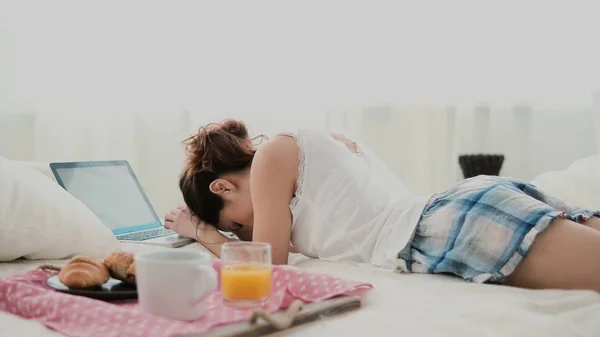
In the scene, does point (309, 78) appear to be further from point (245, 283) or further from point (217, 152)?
point (245, 283)

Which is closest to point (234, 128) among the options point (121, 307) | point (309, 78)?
point (121, 307)

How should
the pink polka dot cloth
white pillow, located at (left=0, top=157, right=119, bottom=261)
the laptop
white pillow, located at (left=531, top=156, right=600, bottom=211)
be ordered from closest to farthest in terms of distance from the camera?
the pink polka dot cloth → white pillow, located at (left=0, top=157, right=119, bottom=261) → white pillow, located at (left=531, top=156, right=600, bottom=211) → the laptop

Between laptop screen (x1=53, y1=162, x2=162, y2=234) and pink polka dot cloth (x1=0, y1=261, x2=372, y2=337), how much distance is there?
36.4 inches

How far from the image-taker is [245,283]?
95 centimetres

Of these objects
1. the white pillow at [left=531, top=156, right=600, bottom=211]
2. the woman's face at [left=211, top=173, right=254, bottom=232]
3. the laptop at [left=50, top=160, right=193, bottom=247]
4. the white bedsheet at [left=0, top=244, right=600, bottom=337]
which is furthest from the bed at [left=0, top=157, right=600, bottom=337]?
the laptop at [left=50, top=160, right=193, bottom=247]

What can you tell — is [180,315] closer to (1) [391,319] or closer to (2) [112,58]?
(1) [391,319]

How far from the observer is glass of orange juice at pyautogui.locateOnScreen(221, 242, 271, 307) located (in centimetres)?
95

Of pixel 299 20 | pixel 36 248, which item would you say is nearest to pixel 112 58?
pixel 299 20

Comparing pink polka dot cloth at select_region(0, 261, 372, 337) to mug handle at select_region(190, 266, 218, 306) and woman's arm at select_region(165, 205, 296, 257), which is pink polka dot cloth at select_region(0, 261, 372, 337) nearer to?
mug handle at select_region(190, 266, 218, 306)

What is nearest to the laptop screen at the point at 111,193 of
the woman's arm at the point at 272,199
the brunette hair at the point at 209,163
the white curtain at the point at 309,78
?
the brunette hair at the point at 209,163

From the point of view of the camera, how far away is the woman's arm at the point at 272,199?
1.49 metres

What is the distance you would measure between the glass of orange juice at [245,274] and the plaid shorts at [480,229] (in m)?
0.45

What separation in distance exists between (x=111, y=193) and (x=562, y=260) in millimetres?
1390

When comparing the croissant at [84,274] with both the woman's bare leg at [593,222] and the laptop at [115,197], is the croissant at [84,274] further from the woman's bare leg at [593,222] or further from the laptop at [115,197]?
the woman's bare leg at [593,222]
